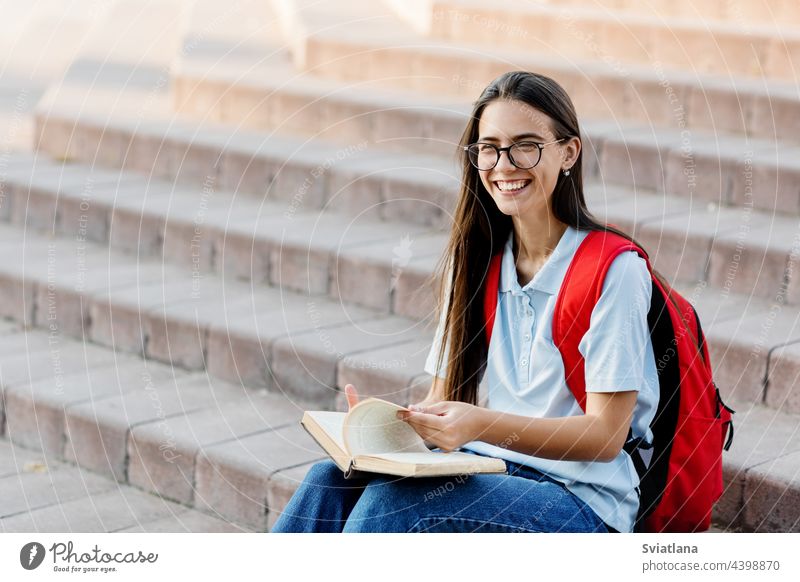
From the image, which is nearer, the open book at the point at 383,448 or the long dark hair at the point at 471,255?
the open book at the point at 383,448

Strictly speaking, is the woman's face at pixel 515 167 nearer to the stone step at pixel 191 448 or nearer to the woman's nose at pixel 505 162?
the woman's nose at pixel 505 162

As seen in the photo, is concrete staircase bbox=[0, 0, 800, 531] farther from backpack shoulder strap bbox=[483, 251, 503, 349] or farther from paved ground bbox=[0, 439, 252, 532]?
backpack shoulder strap bbox=[483, 251, 503, 349]

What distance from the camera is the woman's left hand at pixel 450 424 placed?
2305 millimetres

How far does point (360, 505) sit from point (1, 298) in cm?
289

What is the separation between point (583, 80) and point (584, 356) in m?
2.99

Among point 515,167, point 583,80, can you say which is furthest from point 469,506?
point 583,80

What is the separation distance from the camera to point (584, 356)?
2.39 metres

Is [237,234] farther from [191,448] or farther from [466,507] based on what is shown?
[466,507]

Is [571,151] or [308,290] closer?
[571,151]

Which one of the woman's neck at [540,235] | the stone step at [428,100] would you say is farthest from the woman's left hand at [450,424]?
the stone step at [428,100]

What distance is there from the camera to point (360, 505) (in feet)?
7.83

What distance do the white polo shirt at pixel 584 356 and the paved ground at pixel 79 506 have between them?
1213 millimetres

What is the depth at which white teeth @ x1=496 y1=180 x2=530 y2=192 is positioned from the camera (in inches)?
96.9

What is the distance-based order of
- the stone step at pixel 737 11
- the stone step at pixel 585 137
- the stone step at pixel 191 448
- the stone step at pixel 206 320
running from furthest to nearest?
the stone step at pixel 737 11 → the stone step at pixel 585 137 → the stone step at pixel 206 320 → the stone step at pixel 191 448
